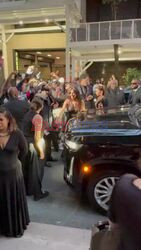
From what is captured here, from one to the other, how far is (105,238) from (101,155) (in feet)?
7.98

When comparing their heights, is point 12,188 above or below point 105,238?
below

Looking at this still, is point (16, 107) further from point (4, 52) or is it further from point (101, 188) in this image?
point (4, 52)

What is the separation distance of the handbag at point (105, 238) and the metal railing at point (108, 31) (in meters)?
16.8

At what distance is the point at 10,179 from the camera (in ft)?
12.2

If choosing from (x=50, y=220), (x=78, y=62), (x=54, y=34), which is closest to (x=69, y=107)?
(x=50, y=220)

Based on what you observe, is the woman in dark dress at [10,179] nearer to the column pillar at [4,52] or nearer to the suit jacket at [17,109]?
the suit jacket at [17,109]

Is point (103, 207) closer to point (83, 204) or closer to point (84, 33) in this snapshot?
point (83, 204)

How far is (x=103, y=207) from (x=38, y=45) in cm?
2041

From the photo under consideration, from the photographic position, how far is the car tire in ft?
14.2

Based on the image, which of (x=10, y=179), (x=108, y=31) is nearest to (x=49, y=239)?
(x=10, y=179)

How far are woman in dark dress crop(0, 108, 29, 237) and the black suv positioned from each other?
0.92 metres

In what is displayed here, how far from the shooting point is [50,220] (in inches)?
169

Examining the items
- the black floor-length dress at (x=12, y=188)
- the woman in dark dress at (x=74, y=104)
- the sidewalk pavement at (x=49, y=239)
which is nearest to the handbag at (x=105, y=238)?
the sidewalk pavement at (x=49, y=239)

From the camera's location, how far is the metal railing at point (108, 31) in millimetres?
17562
